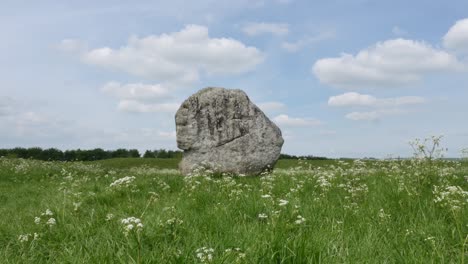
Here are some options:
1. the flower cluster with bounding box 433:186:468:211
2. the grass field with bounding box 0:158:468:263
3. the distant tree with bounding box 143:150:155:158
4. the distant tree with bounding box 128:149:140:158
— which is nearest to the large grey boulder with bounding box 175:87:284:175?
the grass field with bounding box 0:158:468:263

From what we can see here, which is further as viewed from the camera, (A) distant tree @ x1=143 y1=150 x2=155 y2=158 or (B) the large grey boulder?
(A) distant tree @ x1=143 y1=150 x2=155 y2=158

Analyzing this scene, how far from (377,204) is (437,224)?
2113mm

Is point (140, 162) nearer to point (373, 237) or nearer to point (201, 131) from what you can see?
point (201, 131)

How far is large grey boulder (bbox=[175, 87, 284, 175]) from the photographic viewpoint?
942 inches

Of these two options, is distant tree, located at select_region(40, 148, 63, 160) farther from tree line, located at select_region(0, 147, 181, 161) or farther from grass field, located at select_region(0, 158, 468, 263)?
grass field, located at select_region(0, 158, 468, 263)

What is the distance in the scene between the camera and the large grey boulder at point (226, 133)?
2394cm

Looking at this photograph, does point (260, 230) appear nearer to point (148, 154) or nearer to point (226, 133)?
point (226, 133)

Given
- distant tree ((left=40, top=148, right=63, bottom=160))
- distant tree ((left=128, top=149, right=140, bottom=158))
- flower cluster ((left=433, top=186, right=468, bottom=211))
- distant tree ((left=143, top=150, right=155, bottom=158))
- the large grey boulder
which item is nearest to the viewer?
flower cluster ((left=433, top=186, right=468, bottom=211))

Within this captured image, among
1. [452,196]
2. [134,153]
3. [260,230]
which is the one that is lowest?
[260,230]

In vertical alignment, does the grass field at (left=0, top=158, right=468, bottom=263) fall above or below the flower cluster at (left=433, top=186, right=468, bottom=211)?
below

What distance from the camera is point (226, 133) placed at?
957 inches

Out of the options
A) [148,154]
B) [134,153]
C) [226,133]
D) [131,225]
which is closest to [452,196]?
[131,225]

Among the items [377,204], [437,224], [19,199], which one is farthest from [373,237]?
[19,199]

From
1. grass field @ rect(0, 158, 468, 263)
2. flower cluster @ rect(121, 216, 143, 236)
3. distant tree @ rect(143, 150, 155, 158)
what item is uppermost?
distant tree @ rect(143, 150, 155, 158)
